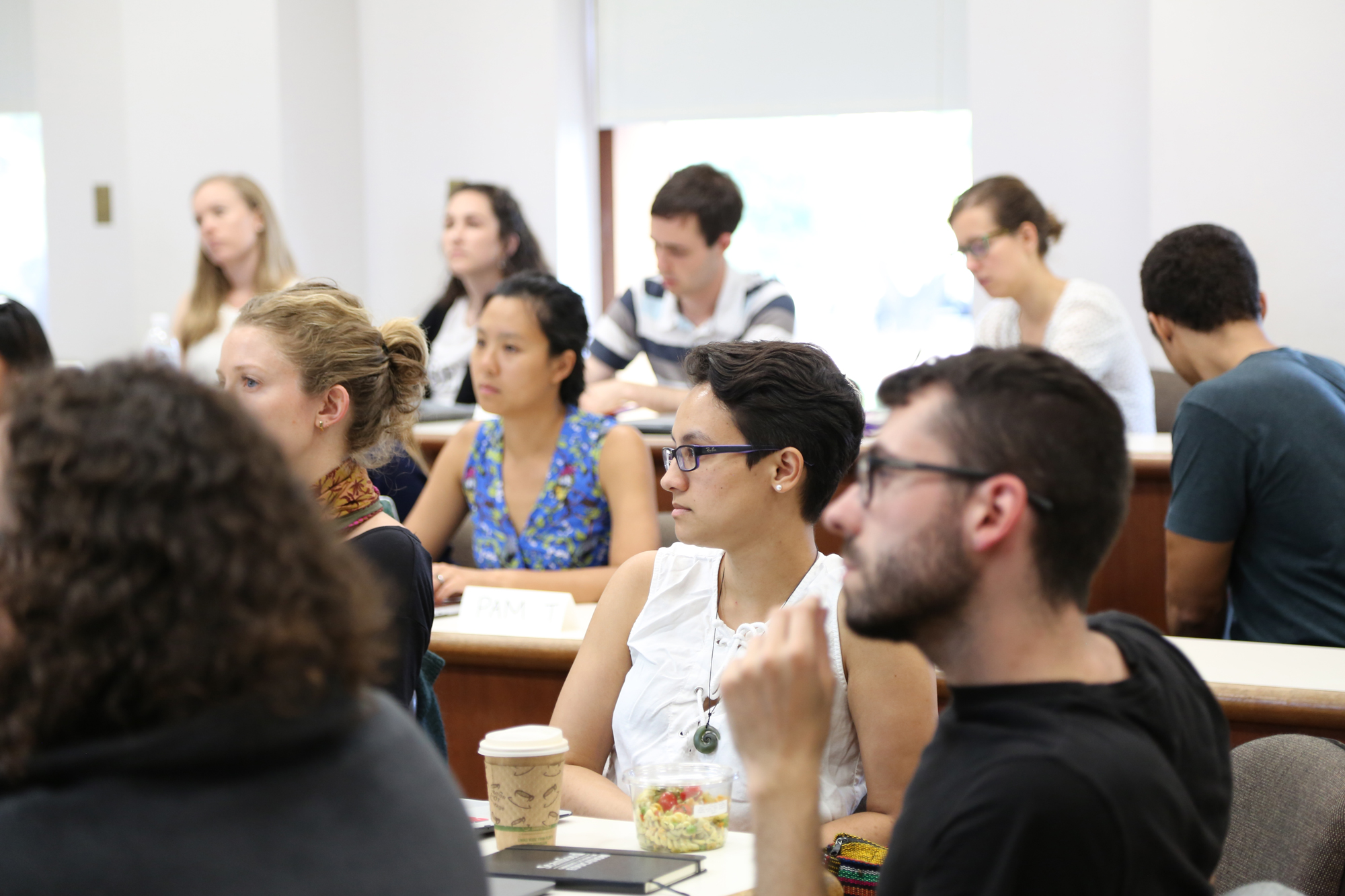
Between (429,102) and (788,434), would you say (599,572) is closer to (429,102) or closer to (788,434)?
(788,434)

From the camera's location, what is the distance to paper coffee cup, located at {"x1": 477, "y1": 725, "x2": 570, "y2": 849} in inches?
53.0

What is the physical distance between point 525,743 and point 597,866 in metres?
0.15

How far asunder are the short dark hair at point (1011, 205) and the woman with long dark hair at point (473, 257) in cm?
150

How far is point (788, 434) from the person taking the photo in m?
1.75

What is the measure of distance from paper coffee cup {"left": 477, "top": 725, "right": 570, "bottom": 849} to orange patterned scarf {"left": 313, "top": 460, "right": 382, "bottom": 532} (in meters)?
0.51

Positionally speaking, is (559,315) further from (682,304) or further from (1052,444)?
(1052,444)

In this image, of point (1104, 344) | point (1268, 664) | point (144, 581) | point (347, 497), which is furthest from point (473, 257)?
point (144, 581)

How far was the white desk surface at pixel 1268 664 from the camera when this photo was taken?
1.92 m

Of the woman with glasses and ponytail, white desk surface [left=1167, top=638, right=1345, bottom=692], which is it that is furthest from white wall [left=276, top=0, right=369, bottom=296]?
white desk surface [left=1167, top=638, right=1345, bottom=692]

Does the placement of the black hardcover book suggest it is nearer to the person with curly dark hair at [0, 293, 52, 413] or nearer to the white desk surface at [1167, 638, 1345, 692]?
the white desk surface at [1167, 638, 1345, 692]

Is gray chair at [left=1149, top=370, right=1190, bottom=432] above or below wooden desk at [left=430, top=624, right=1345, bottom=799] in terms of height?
above

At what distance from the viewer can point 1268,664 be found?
81.1 inches

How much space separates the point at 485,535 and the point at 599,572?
350 millimetres

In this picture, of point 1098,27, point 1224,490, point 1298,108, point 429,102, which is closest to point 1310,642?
point 1224,490
